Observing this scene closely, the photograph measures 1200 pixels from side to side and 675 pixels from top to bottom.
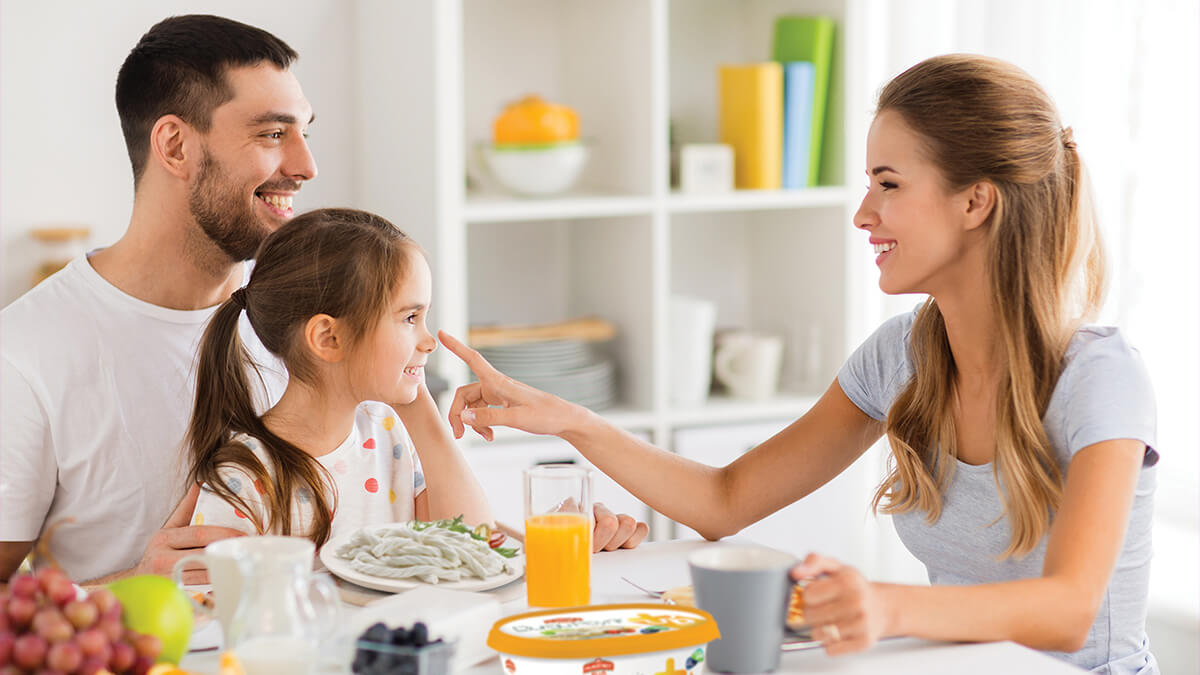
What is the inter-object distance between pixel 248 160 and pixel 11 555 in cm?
62

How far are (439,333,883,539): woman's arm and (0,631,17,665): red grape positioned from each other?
657 mm

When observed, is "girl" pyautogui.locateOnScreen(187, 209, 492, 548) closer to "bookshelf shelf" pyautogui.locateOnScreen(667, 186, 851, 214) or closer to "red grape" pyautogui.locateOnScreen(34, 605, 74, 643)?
"red grape" pyautogui.locateOnScreen(34, 605, 74, 643)

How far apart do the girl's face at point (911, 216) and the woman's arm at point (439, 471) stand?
1.93 ft

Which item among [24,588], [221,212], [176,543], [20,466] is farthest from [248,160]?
[24,588]

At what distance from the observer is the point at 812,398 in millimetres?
2891

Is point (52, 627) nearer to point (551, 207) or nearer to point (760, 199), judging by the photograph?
point (551, 207)

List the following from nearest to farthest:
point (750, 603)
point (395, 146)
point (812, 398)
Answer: point (750, 603)
point (395, 146)
point (812, 398)

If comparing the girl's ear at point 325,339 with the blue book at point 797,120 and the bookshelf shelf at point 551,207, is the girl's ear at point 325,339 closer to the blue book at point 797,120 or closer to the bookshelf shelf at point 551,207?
the bookshelf shelf at point 551,207

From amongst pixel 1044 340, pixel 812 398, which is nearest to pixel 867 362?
pixel 1044 340

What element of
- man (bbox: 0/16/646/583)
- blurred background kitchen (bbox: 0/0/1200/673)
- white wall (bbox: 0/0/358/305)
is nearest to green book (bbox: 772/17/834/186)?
blurred background kitchen (bbox: 0/0/1200/673)

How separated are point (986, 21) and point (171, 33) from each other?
5.83ft

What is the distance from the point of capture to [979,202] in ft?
4.58

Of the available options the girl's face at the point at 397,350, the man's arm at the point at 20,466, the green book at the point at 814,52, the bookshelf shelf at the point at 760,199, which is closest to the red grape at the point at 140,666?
the girl's face at the point at 397,350

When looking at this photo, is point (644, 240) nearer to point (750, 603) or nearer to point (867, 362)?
point (867, 362)
